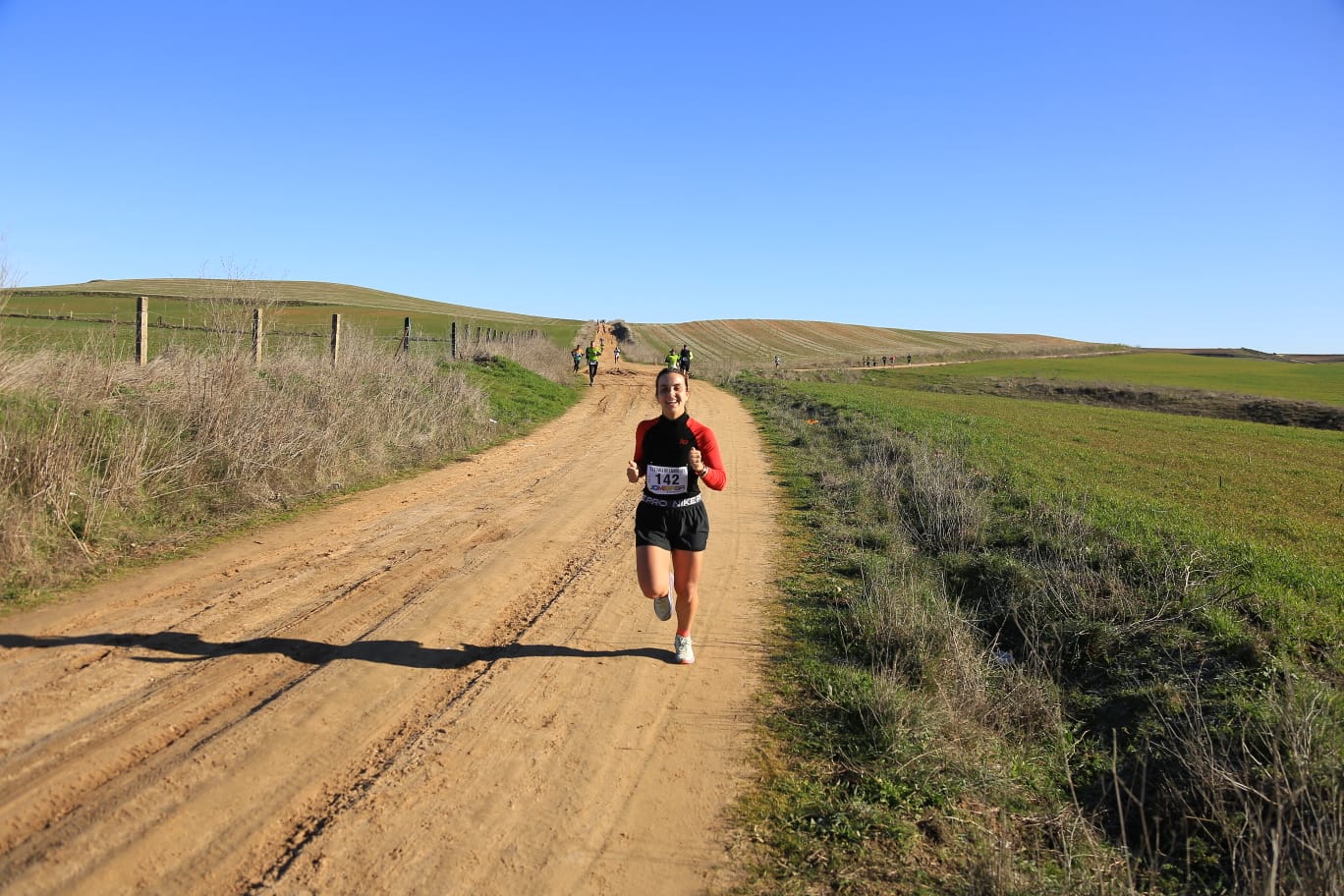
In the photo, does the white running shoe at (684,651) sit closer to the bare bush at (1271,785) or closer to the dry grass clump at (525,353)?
the bare bush at (1271,785)

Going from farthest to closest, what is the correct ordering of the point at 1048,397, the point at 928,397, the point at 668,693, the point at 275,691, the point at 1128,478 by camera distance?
the point at 1048,397, the point at 928,397, the point at 1128,478, the point at 668,693, the point at 275,691

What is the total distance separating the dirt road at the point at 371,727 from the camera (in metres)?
3.11

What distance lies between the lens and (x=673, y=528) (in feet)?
17.1

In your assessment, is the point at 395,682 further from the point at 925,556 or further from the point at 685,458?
the point at 925,556

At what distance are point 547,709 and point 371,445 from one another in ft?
27.9

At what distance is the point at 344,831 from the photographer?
3.28m

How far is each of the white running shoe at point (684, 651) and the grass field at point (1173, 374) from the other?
51.1m

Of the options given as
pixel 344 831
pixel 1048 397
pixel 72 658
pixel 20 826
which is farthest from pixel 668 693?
pixel 1048 397

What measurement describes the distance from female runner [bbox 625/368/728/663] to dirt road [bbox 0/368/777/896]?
1.68 ft

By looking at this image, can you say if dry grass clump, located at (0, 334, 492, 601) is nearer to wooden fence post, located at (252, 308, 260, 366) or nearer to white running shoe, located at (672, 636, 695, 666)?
wooden fence post, located at (252, 308, 260, 366)

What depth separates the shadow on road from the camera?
4922 millimetres

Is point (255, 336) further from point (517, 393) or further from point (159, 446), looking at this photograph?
point (517, 393)

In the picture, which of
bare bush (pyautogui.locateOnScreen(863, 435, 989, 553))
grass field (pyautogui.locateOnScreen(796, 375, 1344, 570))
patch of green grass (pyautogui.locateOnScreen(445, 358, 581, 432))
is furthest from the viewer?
patch of green grass (pyautogui.locateOnScreen(445, 358, 581, 432))

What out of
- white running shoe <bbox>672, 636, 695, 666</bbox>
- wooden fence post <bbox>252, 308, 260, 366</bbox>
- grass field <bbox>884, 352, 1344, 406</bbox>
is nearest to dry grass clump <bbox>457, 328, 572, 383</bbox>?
wooden fence post <bbox>252, 308, 260, 366</bbox>
